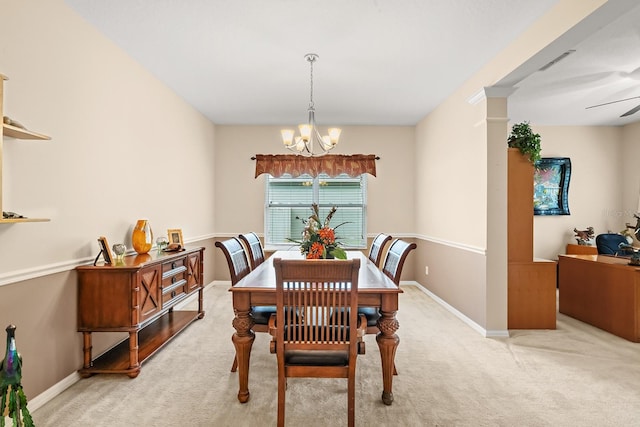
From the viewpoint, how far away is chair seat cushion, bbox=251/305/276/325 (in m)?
2.36

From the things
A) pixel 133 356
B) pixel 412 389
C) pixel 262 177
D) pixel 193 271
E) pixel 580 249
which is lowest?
pixel 412 389

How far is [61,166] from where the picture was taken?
233 cm

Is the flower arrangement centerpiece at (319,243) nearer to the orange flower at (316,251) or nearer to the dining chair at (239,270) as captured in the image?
the orange flower at (316,251)

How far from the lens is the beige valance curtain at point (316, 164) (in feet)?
18.0

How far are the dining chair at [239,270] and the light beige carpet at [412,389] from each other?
0.42m

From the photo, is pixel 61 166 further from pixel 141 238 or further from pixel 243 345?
pixel 243 345

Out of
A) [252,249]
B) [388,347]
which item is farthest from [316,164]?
[388,347]

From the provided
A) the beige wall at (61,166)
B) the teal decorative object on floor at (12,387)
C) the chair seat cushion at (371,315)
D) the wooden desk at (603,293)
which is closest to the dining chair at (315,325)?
the chair seat cushion at (371,315)

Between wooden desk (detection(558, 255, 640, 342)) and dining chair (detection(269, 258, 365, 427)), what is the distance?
9.76 feet

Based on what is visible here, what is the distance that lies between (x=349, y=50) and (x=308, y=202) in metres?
2.96

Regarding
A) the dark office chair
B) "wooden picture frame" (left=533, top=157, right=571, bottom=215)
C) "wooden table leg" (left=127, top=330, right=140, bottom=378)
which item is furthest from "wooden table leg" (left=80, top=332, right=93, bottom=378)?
"wooden picture frame" (left=533, top=157, right=571, bottom=215)

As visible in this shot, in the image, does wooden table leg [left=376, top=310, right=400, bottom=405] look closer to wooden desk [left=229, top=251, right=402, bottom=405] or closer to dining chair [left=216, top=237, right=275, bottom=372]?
wooden desk [left=229, top=251, right=402, bottom=405]

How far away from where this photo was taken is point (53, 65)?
7.38ft

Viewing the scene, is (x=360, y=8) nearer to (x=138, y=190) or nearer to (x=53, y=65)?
(x=53, y=65)
